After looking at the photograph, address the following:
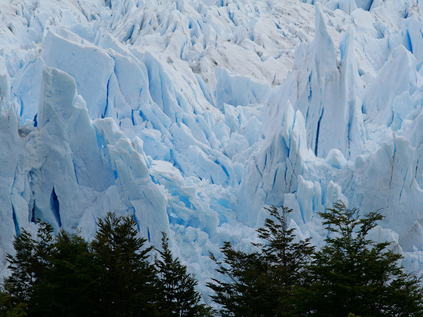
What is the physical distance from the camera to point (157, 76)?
66.5 ft

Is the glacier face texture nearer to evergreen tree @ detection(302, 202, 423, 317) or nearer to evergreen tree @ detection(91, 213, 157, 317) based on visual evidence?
evergreen tree @ detection(91, 213, 157, 317)

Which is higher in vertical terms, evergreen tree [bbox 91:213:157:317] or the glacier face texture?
the glacier face texture

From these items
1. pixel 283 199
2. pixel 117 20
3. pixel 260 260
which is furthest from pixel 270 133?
pixel 117 20

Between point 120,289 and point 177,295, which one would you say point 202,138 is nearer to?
point 177,295

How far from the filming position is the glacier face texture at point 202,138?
46.1 feet

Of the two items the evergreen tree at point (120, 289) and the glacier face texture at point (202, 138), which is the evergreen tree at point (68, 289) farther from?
the glacier face texture at point (202, 138)

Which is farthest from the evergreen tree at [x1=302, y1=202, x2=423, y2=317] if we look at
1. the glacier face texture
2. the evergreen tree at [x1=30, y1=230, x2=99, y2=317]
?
the glacier face texture

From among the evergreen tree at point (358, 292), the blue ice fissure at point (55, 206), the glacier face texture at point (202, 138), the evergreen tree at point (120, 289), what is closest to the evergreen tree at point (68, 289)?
the evergreen tree at point (120, 289)

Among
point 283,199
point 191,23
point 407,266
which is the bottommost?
point 407,266

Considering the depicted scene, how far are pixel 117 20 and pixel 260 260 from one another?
2985 centimetres

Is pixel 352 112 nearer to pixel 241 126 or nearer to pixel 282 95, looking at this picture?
pixel 282 95

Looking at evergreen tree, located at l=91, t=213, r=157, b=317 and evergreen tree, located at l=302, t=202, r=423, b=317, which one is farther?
evergreen tree, located at l=91, t=213, r=157, b=317

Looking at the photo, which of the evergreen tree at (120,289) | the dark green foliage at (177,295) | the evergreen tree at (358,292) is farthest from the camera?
the dark green foliage at (177,295)

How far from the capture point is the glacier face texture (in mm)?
14055
